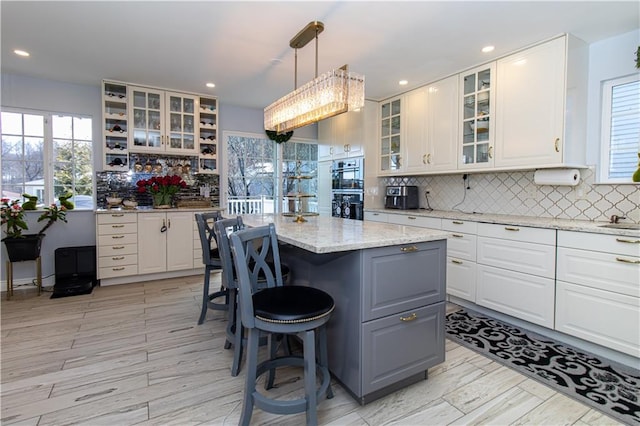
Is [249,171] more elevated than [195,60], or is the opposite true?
[195,60]

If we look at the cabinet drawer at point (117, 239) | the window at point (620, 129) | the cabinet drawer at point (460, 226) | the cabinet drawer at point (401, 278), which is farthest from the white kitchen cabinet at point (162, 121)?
the window at point (620, 129)

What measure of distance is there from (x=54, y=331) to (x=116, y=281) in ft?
4.54

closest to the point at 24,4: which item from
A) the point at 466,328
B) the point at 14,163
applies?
the point at 14,163

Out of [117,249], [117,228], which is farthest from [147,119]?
[117,249]

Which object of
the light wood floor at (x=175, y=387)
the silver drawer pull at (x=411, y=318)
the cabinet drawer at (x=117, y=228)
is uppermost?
the cabinet drawer at (x=117, y=228)

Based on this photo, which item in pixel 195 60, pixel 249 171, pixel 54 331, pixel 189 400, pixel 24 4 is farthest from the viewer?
pixel 249 171

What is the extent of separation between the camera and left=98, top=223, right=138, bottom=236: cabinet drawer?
3867mm

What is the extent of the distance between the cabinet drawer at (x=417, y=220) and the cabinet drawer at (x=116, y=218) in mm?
3231

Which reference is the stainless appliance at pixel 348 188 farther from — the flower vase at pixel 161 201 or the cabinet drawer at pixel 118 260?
the cabinet drawer at pixel 118 260

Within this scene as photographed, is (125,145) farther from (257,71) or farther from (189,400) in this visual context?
(189,400)

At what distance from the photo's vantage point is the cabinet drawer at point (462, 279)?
3.14m

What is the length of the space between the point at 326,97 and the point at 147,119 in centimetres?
310

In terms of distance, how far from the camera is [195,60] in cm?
331

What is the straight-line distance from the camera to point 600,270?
2281 mm
